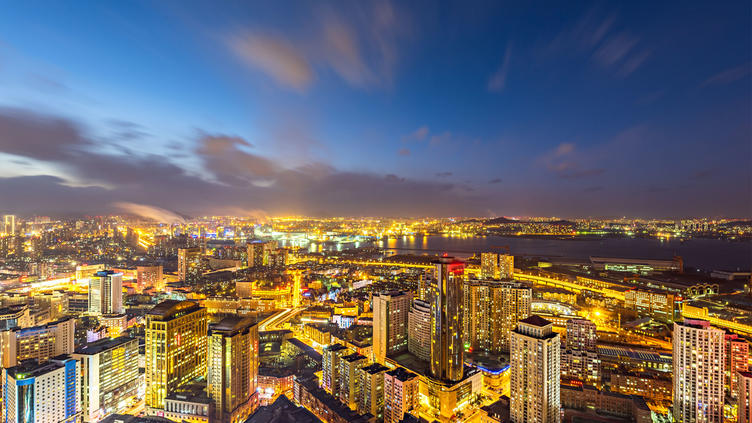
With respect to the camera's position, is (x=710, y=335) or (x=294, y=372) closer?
(x=710, y=335)

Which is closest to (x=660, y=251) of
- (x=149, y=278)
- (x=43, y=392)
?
(x=43, y=392)

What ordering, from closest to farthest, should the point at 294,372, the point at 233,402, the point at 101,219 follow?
1. the point at 233,402
2. the point at 294,372
3. the point at 101,219

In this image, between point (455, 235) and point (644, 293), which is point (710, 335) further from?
point (455, 235)

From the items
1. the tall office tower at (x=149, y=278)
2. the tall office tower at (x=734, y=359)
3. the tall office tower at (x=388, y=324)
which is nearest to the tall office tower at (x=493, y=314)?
the tall office tower at (x=388, y=324)

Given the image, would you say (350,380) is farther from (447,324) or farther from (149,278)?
(149,278)

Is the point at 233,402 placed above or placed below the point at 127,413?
above

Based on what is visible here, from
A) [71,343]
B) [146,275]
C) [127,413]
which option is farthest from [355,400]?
[146,275]
